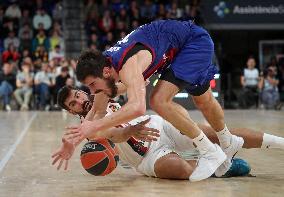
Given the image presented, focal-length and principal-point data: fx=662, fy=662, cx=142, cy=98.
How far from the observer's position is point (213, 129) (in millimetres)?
5242

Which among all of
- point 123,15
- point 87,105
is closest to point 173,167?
point 87,105

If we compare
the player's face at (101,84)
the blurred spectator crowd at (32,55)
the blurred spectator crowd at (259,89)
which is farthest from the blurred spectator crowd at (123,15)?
the player's face at (101,84)

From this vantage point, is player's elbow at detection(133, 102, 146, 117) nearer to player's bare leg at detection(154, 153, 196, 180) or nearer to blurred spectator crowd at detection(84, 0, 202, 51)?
player's bare leg at detection(154, 153, 196, 180)

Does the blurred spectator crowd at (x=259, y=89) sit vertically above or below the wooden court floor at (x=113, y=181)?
below

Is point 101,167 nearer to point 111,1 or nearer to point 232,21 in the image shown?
point 232,21

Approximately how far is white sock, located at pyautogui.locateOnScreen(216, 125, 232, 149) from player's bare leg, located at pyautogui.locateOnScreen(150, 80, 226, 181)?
0.79 feet

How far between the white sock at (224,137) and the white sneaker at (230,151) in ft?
0.09

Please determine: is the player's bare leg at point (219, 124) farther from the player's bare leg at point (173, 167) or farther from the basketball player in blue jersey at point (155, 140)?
the player's bare leg at point (173, 167)

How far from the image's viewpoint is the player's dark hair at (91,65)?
4.33m

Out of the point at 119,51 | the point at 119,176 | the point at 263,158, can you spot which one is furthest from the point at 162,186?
the point at 263,158

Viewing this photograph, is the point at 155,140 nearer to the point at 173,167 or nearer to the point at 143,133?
the point at 143,133

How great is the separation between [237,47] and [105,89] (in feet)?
48.9

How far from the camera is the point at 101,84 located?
4391 millimetres

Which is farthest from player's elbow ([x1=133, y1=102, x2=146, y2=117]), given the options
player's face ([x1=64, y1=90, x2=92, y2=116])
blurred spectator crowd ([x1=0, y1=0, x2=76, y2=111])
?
blurred spectator crowd ([x1=0, y1=0, x2=76, y2=111])
